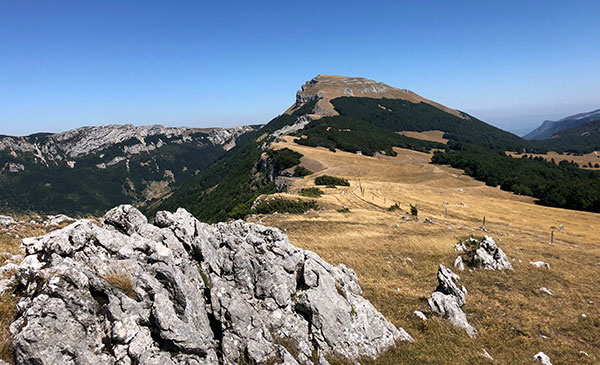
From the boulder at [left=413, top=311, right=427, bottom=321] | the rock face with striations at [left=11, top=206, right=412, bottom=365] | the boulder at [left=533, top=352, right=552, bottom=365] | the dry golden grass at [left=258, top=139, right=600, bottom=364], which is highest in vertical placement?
the rock face with striations at [left=11, top=206, right=412, bottom=365]

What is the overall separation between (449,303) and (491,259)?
1268cm

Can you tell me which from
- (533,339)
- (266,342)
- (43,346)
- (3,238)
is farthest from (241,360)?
(533,339)

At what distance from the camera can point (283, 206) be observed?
48.5 meters

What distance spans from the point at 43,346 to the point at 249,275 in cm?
732

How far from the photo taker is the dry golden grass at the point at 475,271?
15.2 meters

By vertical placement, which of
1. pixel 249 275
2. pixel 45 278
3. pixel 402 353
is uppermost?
pixel 45 278

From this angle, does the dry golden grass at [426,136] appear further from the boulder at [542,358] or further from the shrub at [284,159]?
the boulder at [542,358]

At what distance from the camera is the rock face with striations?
784 cm

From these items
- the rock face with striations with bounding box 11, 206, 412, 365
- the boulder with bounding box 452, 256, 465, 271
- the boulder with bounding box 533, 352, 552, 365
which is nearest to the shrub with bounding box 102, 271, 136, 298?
the rock face with striations with bounding box 11, 206, 412, 365

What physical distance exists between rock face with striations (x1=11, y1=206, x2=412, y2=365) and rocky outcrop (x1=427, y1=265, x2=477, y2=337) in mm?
4029

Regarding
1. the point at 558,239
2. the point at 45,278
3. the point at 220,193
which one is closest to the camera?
the point at 45,278

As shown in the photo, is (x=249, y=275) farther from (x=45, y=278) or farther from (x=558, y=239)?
(x=558, y=239)

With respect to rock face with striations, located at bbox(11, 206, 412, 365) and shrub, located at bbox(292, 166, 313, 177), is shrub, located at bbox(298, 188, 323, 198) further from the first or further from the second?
rock face with striations, located at bbox(11, 206, 412, 365)

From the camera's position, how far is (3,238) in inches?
595
